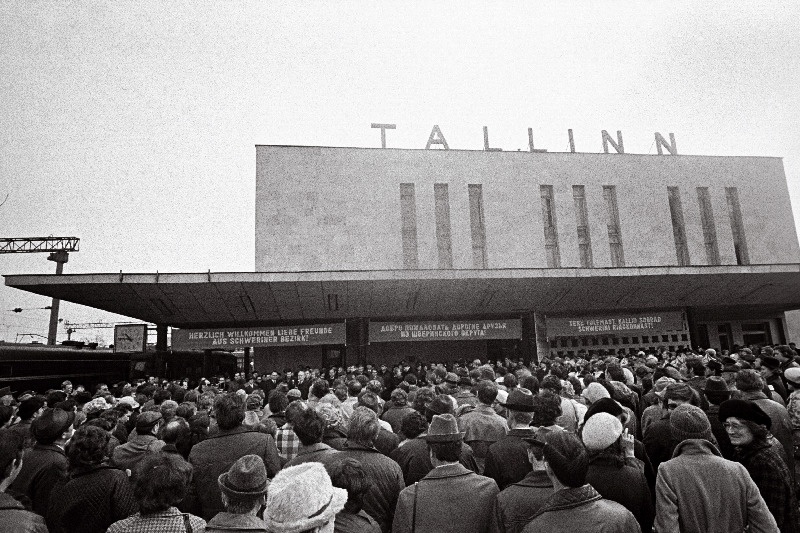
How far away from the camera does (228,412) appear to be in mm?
4691

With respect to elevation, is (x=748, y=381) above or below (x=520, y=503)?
above

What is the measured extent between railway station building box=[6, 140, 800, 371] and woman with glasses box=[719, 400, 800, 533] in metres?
13.2

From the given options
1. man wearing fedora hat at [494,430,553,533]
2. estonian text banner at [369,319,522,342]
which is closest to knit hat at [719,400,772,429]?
man wearing fedora hat at [494,430,553,533]

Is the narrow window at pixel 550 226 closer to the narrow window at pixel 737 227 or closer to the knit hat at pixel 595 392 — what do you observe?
the narrow window at pixel 737 227

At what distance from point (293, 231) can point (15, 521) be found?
2635 centimetres

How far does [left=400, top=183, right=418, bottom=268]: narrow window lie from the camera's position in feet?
96.5

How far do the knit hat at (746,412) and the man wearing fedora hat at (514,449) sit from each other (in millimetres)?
1472

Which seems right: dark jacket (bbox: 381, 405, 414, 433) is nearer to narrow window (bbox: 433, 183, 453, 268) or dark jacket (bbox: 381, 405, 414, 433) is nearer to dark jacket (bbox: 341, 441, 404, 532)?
dark jacket (bbox: 341, 441, 404, 532)

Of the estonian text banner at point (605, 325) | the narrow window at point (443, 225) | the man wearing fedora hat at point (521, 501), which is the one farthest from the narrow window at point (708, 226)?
the man wearing fedora hat at point (521, 501)

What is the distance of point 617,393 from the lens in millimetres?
5598

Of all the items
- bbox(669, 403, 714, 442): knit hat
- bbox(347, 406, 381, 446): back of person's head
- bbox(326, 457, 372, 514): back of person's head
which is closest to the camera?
bbox(326, 457, 372, 514): back of person's head

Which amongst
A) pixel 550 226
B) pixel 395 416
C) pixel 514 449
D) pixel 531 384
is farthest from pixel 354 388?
pixel 550 226

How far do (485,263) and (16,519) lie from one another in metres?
27.6

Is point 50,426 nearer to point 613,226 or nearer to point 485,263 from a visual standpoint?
point 485,263
